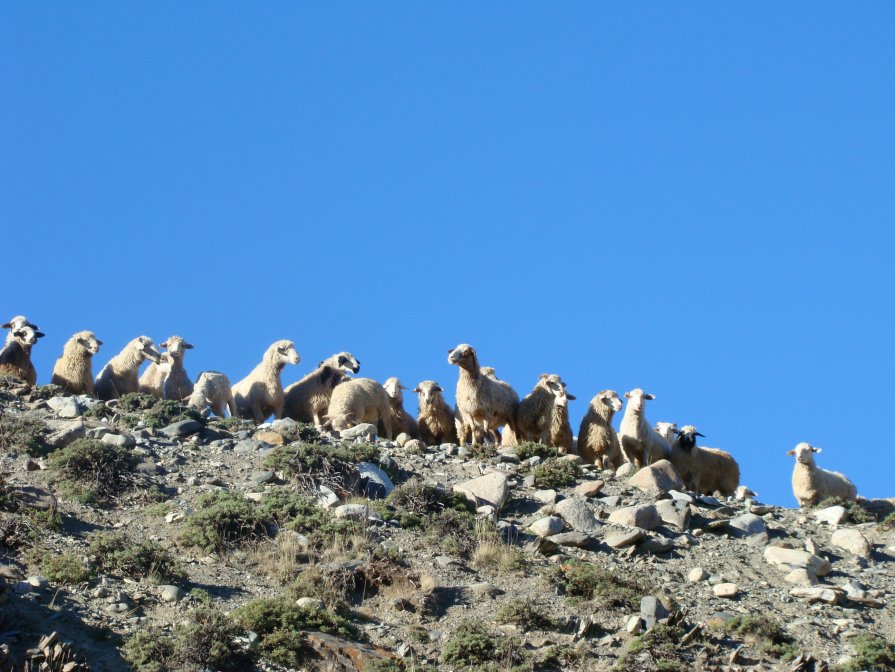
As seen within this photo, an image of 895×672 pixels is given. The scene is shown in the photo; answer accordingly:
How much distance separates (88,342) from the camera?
86.1ft

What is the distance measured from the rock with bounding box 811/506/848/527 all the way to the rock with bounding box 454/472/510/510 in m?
5.52

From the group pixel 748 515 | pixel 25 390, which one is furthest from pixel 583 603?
pixel 25 390

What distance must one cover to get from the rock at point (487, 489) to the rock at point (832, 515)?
552 centimetres

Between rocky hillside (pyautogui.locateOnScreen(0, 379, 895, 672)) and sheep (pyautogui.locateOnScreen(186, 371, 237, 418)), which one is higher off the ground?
sheep (pyautogui.locateOnScreen(186, 371, 237, 418))

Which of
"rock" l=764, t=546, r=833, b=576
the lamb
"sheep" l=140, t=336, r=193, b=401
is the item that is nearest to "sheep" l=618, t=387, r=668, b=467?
the lamb

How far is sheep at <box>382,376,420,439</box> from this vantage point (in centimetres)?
2802

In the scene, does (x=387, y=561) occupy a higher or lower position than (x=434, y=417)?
lower

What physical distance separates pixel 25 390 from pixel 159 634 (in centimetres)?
1035

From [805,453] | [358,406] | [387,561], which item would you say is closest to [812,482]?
[805,453]

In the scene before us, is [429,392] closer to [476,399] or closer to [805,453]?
[476,399]

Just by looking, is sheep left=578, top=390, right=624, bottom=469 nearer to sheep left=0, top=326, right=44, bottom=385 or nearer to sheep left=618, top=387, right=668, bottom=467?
sheep left=618, top=387, right=668, bottom=467

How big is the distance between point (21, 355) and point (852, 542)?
16.8m

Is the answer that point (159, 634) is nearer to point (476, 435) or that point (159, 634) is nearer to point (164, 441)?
point (164, 441)

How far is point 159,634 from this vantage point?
13859mm
